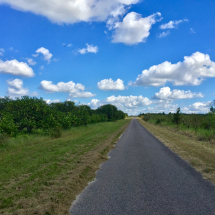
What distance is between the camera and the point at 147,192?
5.18 m

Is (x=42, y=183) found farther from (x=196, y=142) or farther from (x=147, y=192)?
(x=196, y=142)

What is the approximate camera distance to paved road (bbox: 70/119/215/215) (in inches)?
166

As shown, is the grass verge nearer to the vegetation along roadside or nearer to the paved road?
the paved road

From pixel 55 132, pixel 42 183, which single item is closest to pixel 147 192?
pixel 42 183

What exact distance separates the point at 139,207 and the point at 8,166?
6.10 m

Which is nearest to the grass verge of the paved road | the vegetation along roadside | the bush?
the paved road

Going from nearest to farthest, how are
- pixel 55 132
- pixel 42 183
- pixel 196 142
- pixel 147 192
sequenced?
pixel 147 192 < pixel 42 183 < pixel 196 142 < pixel 55 132

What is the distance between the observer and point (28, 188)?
525 centimetres

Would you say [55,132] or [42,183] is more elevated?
[55,132]

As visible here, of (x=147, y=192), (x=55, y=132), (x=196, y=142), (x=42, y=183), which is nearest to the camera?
(x=147, y=192)

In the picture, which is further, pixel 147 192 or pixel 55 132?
pixel 55 132

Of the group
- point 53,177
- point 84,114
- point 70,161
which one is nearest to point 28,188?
point 53,177

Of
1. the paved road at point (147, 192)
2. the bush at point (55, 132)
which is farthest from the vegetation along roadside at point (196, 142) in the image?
the bush at point (55, 132)

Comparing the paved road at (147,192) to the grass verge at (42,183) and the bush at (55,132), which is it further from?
the bush at (55,132)
